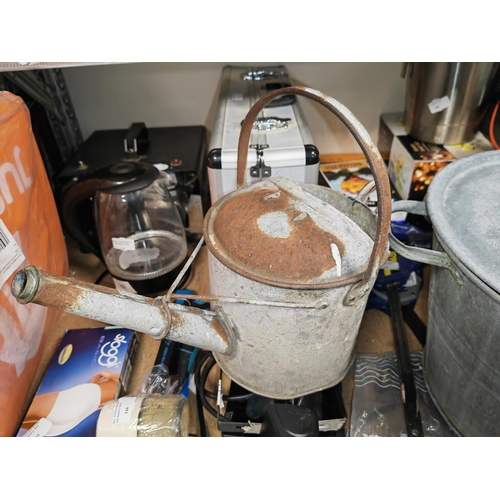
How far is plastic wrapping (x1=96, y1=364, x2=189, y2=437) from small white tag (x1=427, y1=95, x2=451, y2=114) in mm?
819

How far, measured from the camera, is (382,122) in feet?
3.67

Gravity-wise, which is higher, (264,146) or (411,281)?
(264,146)

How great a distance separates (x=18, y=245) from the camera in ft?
2.27

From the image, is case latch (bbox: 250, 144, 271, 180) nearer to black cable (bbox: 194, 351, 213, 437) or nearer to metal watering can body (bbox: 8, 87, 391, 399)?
metal watering can body (bbox: 8, 87, 391, 399)

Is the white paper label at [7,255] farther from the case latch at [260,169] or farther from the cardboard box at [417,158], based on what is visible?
the cardboard box at [417,158]

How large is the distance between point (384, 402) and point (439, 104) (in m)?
0.66

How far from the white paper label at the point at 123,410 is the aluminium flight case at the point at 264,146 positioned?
0.39 meters

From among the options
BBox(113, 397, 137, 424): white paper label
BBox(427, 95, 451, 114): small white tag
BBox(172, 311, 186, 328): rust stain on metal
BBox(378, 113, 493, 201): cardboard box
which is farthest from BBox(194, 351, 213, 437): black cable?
BBox(427, 95, 451, 114): small white tag

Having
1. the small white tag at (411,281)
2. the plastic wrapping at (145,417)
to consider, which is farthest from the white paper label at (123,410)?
the small white tag at (411,281)

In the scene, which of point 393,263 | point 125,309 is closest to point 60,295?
point 125,309

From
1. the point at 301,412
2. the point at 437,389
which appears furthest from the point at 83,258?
the point at 437,389

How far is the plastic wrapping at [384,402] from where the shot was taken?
681 mm

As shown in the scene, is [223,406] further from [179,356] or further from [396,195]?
[396,195]

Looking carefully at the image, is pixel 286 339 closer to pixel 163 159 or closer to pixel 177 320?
pixel 177 320
